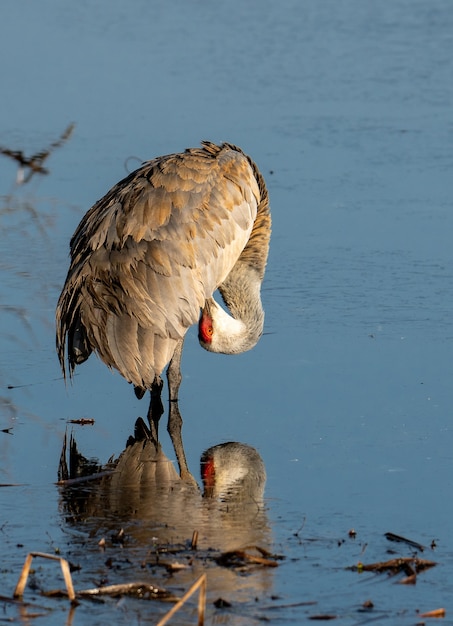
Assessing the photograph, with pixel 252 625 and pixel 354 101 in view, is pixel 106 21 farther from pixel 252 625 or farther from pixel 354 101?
pixel 252 625

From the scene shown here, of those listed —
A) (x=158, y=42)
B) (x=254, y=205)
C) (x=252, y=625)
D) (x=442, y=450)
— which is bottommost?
(x=252, y=625)

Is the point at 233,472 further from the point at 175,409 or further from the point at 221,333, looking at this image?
the point at 221,333

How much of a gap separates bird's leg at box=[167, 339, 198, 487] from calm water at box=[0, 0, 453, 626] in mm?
59

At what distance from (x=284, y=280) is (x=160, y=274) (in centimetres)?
202

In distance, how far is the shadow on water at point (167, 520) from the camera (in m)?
5.00

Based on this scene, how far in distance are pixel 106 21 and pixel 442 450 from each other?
406 inches

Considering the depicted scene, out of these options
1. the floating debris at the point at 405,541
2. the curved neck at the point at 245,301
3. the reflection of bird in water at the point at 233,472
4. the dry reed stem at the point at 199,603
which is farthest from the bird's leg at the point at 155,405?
the dry reed stem at the point at 199,603

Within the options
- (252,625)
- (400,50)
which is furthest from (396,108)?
(252,625)

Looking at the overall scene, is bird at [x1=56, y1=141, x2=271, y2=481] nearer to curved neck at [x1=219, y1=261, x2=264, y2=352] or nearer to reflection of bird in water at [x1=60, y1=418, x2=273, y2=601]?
curved neck at [x1=219, y1=261, x2=264, y2=352]

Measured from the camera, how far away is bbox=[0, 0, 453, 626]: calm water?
5332 mm

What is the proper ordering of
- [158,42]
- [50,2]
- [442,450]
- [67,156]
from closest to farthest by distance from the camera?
[442,450]
[67,156]
[158,42]
[50,2]

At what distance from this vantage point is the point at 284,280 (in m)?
9.02

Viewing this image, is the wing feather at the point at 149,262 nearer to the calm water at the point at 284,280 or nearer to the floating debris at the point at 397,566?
the calm water at the point at 284,280

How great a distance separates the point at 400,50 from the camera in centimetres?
1435
